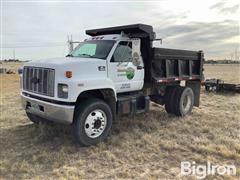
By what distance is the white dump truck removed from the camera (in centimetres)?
529

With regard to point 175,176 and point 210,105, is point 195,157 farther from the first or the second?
point 210,105

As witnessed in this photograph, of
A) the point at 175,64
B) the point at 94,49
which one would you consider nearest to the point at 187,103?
the point at 175,64

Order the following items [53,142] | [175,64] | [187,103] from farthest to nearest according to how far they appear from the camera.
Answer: [187,103], [175,64], [53,142]

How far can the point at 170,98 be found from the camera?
27.2 feet

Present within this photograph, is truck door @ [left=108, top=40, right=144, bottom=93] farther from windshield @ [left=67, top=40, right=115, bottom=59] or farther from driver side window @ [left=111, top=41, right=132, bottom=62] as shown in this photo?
windshield @ [left=67, top=40, right=115, bottom=59]

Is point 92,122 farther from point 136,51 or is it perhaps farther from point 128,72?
point 136,51

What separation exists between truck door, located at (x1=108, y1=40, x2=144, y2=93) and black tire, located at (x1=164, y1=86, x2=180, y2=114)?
5.05 feet

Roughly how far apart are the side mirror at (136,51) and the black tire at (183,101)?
6.81 feet

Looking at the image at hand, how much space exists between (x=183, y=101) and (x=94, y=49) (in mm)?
3570

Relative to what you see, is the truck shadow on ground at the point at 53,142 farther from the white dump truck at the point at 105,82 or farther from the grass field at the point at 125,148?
the white dump truck at the point at 105,82

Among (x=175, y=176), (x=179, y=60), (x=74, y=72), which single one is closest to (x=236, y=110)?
(x=179, y=60)

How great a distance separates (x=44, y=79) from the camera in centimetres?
550

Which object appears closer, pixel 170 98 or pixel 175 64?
pixel 175 64

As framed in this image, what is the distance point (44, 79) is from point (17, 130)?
2.03m
